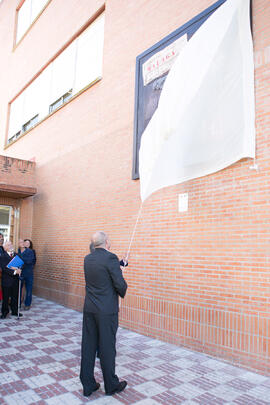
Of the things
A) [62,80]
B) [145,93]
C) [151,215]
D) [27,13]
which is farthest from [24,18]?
[151,215]

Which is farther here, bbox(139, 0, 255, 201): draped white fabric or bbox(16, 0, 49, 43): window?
bbox(16, 0, 49, 43): window

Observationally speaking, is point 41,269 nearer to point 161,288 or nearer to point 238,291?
point 161,288

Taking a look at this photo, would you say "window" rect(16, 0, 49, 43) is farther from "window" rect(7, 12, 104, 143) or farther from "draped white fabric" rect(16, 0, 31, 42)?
"window" rect(7, 12, 104, 143)

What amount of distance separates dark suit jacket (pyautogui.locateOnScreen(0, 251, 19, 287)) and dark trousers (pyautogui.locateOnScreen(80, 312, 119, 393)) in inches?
177

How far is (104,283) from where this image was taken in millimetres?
3785

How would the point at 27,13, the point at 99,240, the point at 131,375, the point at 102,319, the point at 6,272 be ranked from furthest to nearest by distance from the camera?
1. the point at 27,13
2. the point at 6,272
3. the point at 131,375
4. the point at 99,240
5. the point at 102,319

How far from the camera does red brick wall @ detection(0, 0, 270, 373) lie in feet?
16.0

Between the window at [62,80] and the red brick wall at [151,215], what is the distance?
1.56 feet

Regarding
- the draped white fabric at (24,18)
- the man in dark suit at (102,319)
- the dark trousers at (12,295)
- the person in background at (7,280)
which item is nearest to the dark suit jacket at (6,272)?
the person in background at (7,280)

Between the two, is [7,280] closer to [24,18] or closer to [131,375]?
[131,375]

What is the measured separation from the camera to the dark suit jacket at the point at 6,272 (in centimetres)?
767

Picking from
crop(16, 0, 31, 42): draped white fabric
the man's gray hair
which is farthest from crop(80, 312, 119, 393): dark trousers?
crop(16, 0, 31, 42): draped white fabric

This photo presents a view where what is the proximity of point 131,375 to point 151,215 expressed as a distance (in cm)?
312

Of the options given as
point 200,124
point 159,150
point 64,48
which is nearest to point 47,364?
point 159,150
